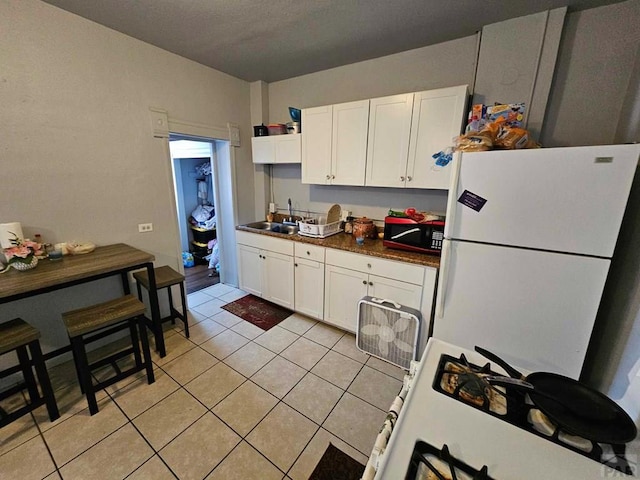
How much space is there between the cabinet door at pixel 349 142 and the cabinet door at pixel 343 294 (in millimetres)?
911

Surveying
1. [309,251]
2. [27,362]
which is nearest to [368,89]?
[309,251]

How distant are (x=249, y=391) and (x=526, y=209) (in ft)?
6.99

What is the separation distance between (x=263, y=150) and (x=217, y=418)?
2.72 m

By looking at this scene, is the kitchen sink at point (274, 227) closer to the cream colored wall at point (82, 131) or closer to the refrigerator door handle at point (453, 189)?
the cream colored wall at point (82, 131)

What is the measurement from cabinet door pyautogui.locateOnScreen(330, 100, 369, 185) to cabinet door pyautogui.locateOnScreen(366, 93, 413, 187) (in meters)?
0.07

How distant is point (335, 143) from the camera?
260 cm

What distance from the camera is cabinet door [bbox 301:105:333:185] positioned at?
8.62ft

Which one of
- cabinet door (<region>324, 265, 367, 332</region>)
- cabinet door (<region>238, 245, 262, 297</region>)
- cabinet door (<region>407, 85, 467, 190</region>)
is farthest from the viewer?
cabinet door (<region>238, 245, 262, 297</region>)

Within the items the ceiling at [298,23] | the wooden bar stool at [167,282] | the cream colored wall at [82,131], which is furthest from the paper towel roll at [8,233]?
the ceiling at [298,23]

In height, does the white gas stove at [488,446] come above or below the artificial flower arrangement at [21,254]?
below

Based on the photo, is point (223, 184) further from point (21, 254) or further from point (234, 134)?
point (21, 254)

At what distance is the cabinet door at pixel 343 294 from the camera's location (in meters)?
2.35

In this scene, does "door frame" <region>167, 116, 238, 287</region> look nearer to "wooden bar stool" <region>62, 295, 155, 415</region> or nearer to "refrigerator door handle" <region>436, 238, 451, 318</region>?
"wooden bar stool" <region>62, 295, 155, 415</region>

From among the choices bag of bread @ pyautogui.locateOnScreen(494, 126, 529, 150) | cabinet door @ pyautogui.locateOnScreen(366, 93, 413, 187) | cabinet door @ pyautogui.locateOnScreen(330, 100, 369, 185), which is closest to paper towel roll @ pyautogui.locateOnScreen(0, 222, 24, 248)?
cabinet door @ pyautogui.locateOnScreen(330, 100, 369, 185)
